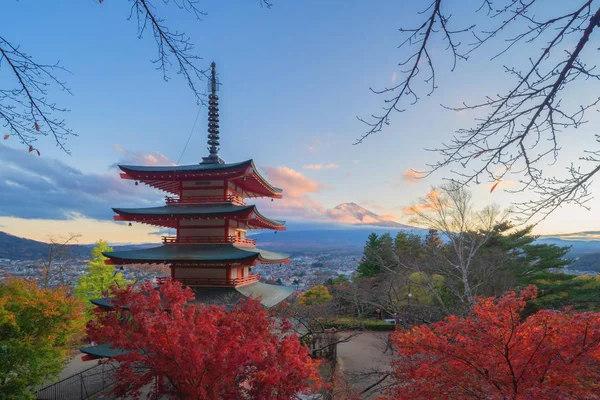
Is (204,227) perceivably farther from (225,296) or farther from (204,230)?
(225,296)

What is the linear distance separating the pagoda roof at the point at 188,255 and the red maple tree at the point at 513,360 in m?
6.34

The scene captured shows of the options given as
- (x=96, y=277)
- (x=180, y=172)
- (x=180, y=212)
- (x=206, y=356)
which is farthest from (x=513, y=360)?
(x=96, y=277)

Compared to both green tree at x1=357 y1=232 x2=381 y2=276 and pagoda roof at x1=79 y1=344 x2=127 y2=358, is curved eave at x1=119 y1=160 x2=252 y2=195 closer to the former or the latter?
pagoda roof at x1=79 y1=344 x2=127 y2=358

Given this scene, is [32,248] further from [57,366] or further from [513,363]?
[513,363]

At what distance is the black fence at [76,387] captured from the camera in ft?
35.1

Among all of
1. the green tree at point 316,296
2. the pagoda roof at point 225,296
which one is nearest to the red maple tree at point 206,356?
the pagoda roof at point 225,296

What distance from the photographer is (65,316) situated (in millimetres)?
10062

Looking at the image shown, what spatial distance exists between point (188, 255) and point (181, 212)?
1.58 metres

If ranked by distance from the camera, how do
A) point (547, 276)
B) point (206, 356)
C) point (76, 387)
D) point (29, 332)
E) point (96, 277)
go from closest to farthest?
point (206, 356)
point (29, 332)
point (76, 387)
point (547, 276)
point (96, 277)

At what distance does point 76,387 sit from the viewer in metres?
11.3

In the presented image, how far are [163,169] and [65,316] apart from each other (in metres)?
5.60

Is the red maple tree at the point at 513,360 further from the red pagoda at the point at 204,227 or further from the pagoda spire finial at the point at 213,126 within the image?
the pagoda spire finial at the point at 213,126

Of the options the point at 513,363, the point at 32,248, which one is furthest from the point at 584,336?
the point at 32,248

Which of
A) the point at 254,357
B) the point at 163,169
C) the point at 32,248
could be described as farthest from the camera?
the point at 32,248
